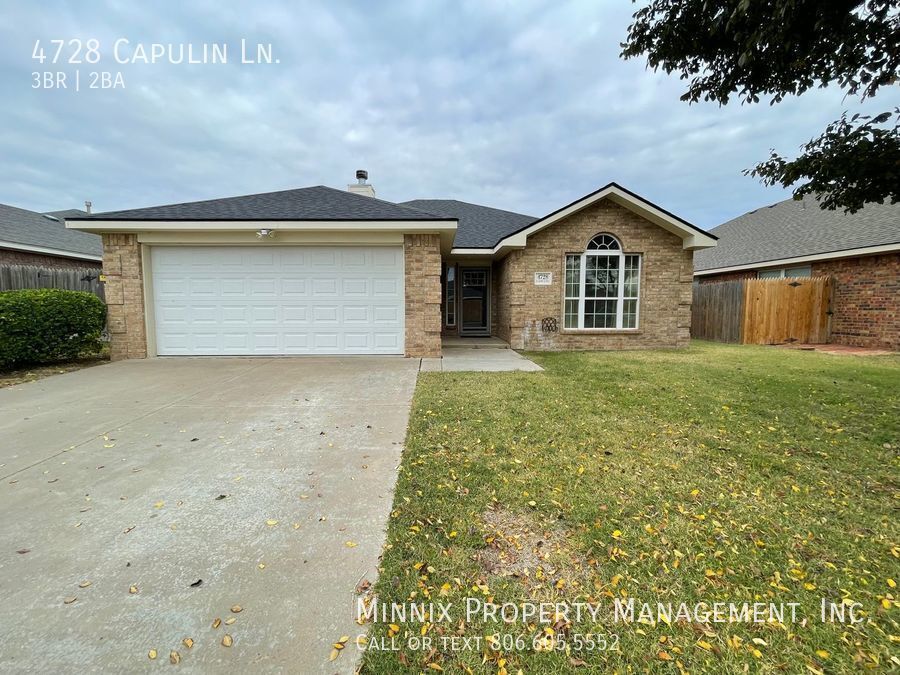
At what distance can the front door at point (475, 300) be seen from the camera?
1435cm

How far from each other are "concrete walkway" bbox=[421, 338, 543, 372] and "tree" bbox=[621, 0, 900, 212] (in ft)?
15.9

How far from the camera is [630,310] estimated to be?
10.8m

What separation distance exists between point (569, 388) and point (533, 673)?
4787 mm

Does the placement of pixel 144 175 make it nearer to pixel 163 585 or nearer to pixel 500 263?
pixel 500 263

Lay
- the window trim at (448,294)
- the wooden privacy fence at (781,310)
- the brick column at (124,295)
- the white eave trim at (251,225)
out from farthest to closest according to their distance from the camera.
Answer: the window trim at (448,294) → the wooden privacy fence at (781,310) → the brick column at (124,295) → the white eave trim at (251,225)

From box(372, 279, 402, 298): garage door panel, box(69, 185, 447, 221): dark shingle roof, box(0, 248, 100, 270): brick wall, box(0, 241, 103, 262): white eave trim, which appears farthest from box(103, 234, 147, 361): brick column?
box(0, 248, 100, 270): brick wall

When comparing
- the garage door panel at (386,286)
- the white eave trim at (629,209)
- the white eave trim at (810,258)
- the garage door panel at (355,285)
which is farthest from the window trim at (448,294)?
the white eave trim at (810,258)

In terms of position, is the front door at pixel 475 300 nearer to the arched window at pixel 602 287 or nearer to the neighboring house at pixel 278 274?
the arched window at pixel 602 287

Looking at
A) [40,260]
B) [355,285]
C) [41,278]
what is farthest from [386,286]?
[40,260]

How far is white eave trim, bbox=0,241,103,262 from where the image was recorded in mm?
11469

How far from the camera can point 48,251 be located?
40.9ft

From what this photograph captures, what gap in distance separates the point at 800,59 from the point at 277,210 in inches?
358

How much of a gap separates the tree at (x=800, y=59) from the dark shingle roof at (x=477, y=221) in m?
6.50

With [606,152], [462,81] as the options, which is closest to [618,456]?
[462,81]
